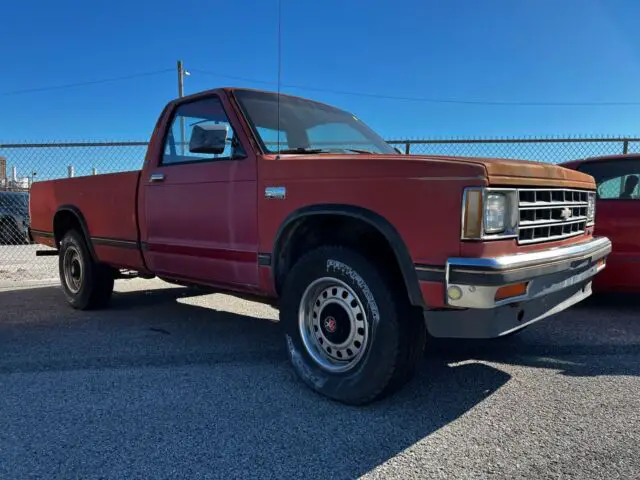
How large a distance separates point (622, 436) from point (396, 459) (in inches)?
48.0

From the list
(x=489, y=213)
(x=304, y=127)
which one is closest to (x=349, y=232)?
(x=489, y=213)

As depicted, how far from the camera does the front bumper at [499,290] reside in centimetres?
252

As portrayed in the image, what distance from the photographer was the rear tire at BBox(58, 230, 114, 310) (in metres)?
5.58

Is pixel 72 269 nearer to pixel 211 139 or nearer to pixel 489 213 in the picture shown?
pixel 211 139

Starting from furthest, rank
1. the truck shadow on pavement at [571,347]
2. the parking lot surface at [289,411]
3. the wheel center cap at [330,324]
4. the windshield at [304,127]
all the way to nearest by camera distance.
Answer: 1. the windshield at [304,127]
2. the truck shadow on pavement at [571,347]
3. the wheel center cap at [330,324]
4. the parking lot surface at [289,411]

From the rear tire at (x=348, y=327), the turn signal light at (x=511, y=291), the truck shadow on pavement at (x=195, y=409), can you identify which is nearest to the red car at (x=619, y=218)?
the truck shadow on pavement at (x=195, y=409)

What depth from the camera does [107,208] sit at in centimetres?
509

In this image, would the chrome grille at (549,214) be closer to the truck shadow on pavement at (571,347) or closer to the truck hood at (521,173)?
the truck hood at (521,173)

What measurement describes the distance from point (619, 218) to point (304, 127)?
131 inches

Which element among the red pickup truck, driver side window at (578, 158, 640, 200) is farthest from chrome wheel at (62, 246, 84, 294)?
driver side window at (578, 158, 640, 200)

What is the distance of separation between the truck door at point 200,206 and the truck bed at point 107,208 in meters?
0.20

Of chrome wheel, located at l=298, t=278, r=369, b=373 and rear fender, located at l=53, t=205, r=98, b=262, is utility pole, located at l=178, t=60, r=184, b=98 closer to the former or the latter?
rear fender, located at l=53, t=205, r=98, b=262

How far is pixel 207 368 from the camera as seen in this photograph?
3.74 m

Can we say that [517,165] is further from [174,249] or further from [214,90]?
[174,249]
